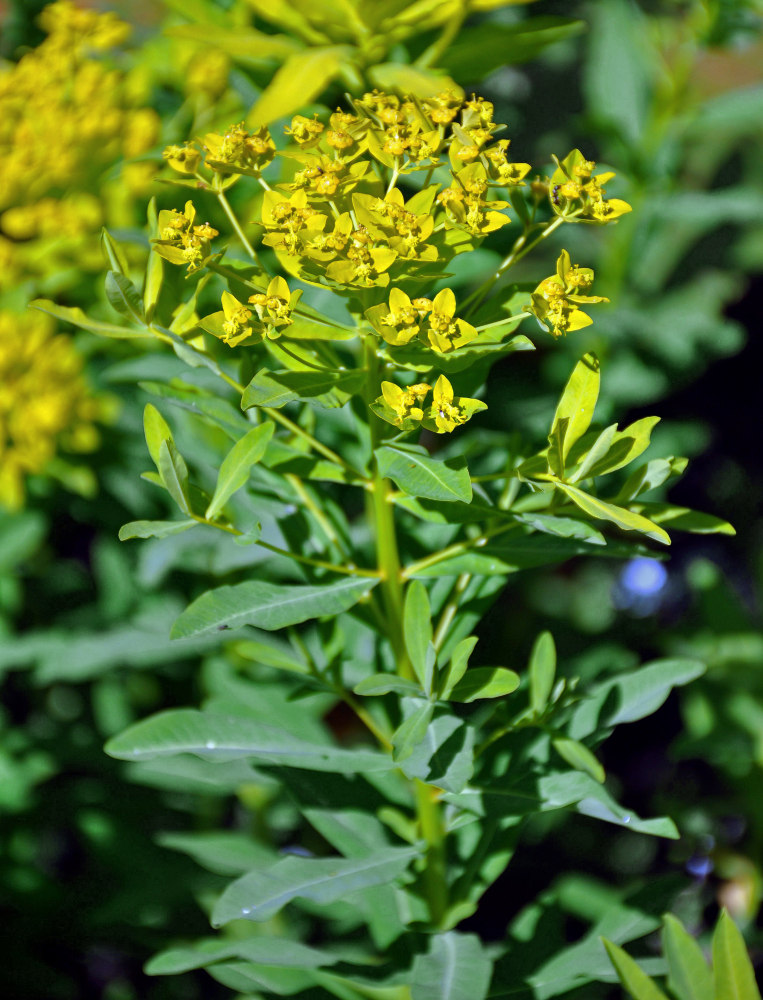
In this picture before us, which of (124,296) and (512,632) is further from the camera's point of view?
(512,632)

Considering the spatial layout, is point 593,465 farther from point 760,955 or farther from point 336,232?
point 760,955

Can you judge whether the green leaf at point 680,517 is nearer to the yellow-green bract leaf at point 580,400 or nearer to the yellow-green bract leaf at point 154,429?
the yellow-green bract leaf at point 580,400

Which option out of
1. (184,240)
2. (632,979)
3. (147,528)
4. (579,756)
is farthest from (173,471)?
(632,979)

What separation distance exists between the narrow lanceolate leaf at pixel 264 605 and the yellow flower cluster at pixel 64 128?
61 cm

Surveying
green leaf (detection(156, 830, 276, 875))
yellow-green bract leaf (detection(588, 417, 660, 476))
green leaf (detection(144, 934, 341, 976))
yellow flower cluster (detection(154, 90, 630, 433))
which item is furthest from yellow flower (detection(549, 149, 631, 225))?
green leaf (detection(156, 830, 276, 875))

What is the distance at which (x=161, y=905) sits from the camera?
1230 mm

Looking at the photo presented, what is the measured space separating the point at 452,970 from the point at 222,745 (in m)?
0.27

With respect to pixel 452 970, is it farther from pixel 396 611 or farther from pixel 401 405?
pixel 401 405

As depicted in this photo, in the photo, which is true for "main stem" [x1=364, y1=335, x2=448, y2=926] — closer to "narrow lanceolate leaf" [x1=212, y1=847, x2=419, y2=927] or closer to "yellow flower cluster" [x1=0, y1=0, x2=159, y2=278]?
"narrow lanceolate leaf" [x1=212, y1=847, x2=419, y2=927]

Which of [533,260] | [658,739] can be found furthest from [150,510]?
[533,260]

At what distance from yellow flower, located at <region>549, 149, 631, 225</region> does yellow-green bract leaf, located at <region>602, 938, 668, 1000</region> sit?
1.71 ft

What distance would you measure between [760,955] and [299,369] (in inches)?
41.7

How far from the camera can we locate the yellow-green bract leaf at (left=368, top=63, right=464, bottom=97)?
2.73 feet

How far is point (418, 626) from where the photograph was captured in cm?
69
